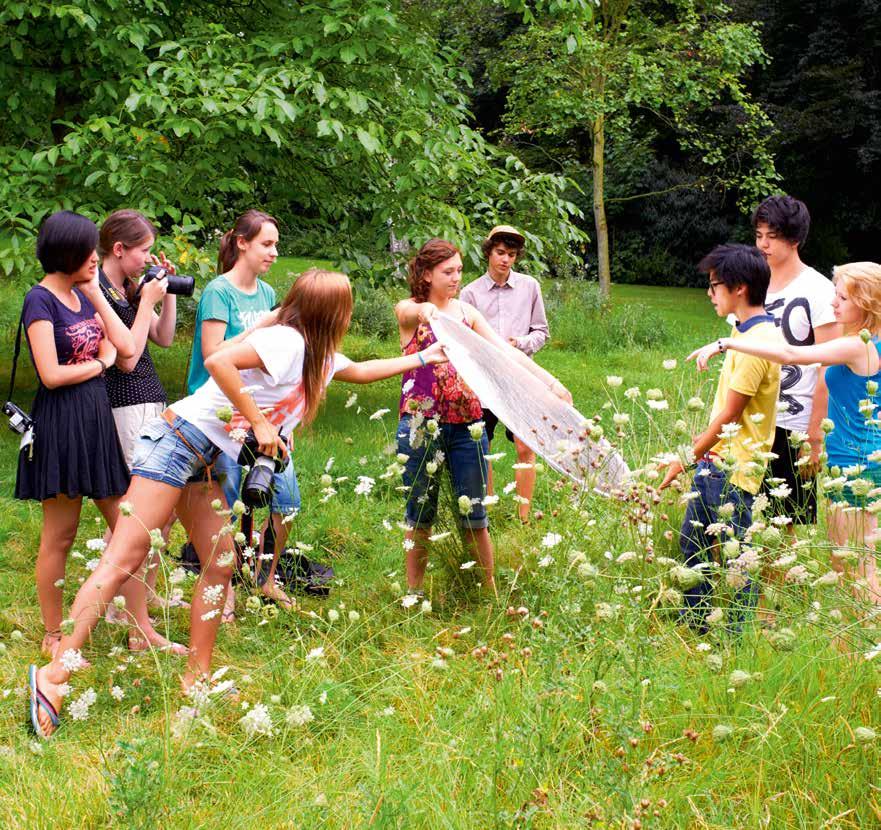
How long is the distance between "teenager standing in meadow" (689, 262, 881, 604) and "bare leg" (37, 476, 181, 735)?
2.27 metres

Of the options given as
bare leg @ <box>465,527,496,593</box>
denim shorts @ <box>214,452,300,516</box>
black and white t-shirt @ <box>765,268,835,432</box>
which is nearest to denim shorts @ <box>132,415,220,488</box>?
denim shorts @ <box>214,452,300,516</box>

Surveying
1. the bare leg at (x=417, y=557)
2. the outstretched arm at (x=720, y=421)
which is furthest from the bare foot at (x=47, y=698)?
the outstretched arm at (x=720, y=421)

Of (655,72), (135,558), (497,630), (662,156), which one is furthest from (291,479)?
(662,156)

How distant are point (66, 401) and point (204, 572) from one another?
1.26 meters

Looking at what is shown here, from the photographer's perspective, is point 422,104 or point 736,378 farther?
point 422,104

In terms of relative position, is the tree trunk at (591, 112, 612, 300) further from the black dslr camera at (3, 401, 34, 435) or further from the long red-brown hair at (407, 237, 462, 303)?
the black dslr camera at (3, 401, 34, 435)

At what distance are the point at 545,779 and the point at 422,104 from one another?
27.0 feet

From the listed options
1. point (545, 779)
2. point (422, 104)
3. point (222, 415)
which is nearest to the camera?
point (545, 779)

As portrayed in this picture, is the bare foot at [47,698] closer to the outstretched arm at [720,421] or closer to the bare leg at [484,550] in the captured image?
the bare leg at [484,550]

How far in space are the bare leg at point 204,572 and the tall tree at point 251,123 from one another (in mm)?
3909

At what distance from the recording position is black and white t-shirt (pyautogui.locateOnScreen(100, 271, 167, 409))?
16.9 ft

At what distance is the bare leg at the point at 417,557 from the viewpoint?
4961mm

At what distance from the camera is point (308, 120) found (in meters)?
9.06

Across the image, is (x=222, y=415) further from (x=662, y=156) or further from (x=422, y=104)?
(x=662, y=156)
